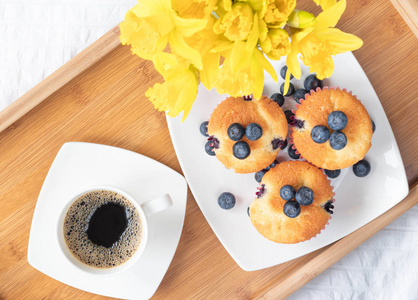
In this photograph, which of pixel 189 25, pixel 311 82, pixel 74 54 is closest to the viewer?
pixel 189 25

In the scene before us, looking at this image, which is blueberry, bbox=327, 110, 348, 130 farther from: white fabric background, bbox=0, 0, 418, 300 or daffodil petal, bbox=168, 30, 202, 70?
white fabric background, bbox=0, 0, 418, 300

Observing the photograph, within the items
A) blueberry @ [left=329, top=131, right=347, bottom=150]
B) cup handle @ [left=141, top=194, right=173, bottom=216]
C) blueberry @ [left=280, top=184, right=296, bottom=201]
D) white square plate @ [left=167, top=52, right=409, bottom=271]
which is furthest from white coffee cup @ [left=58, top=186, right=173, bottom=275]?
blueberry @ [left=329, top=131, right=347, bottom=150]

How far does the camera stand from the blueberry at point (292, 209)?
87 centimetres

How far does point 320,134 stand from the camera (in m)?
0.85

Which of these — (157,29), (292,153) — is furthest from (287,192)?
(157,29)

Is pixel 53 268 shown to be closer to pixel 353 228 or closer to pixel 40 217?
pixel 40 217

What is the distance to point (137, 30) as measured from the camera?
1.95ft

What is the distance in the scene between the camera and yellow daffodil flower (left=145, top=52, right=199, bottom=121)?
0.65 m

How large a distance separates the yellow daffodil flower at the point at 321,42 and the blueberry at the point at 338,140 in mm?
211

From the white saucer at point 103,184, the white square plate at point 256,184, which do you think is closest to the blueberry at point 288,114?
the white square plate at point 256,184

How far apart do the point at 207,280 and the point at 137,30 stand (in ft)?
2.21

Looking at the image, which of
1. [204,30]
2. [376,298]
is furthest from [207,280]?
[204,30]

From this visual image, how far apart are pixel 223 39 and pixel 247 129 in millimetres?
270

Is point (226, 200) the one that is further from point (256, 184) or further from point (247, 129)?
point (247, 129)
